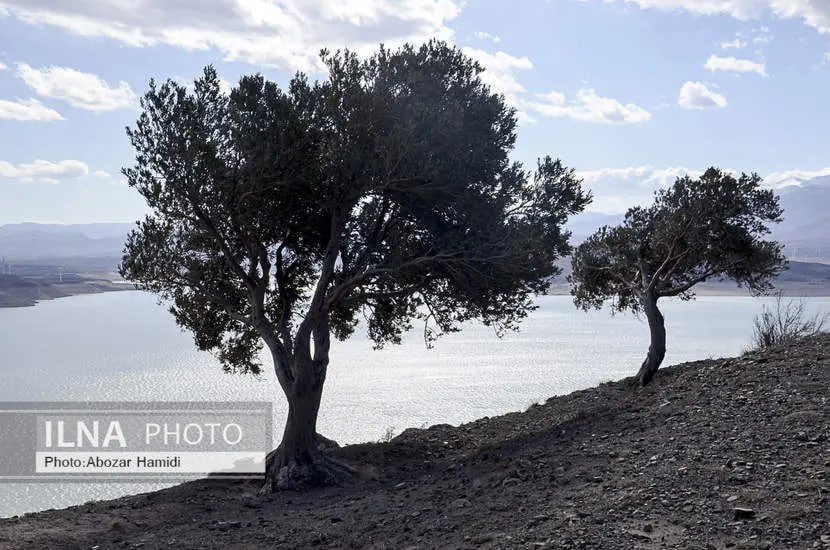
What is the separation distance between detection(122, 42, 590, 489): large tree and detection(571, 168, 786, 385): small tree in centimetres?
412

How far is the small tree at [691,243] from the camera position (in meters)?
19.6

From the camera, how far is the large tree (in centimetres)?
1488

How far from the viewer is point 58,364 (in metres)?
53.5

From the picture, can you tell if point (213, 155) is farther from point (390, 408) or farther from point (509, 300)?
point (390, 408)

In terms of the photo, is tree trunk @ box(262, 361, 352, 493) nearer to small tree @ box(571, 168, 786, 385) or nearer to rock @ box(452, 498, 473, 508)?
rock @ box(452, 498, 473, 508)

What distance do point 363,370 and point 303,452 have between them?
122 feet

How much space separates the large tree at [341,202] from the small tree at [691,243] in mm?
4124

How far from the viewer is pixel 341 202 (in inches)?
611

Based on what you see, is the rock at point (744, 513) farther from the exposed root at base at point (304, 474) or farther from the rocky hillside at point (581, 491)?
the exposed root at base at point (304, 474)

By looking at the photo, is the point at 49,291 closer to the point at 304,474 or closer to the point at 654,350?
the point at 304,474

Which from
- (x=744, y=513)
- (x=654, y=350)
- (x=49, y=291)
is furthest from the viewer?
(x=49, y=291)

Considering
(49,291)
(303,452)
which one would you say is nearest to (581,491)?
(303,452)

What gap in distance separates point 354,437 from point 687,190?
17.2 metres

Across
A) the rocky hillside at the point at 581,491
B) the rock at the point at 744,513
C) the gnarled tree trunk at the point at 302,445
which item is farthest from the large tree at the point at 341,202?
the rock at the point at 744,513
